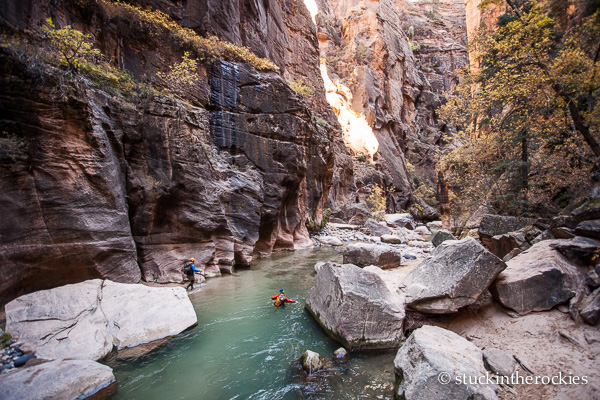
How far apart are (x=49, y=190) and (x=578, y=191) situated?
15.6 meters

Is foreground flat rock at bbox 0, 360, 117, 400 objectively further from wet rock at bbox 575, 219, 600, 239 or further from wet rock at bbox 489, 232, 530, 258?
wet rock at bbox 489, 232, 530, 258

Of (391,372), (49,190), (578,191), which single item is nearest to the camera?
(391,372)

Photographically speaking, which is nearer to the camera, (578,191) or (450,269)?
(450,269)

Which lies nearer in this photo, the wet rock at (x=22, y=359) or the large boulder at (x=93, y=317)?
the wet rock at (x=22, y=359)

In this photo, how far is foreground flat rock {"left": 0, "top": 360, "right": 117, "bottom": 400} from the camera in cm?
394

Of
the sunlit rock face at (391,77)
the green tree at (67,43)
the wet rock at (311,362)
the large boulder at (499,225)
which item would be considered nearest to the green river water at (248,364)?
the wet rock at (311,362)

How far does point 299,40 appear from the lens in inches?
1083

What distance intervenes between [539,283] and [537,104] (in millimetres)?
6666

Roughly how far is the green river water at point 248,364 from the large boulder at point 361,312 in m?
0.29

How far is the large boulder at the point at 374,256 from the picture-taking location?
11.2 meters

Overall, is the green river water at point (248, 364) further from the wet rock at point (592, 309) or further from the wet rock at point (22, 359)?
the wet rock at point (592, 309)

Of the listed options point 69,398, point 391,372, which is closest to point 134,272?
point 69,398

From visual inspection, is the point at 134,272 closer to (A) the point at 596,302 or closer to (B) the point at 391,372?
(B) the point at 391,372

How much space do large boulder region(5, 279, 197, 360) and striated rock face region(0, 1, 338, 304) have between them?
79cm
